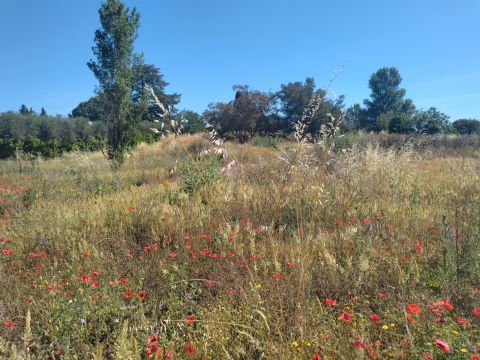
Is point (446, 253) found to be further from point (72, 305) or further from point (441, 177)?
point (441, 177)

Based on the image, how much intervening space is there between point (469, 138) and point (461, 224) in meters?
16.5

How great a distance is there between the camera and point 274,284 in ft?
7.75

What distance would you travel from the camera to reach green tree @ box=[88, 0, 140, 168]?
1410 cm

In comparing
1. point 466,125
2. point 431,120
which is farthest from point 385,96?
point 431,120

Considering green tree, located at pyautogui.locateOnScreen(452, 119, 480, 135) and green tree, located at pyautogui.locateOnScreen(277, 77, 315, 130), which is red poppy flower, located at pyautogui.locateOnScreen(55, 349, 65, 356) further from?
green tree, located at pyautogui.locateOnScreen(452, 119, 480, 135)

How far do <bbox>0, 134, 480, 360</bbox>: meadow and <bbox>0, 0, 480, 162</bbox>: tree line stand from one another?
106 centimetres

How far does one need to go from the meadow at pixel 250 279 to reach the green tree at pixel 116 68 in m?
9.99

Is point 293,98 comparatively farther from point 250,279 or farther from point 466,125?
point 250,279

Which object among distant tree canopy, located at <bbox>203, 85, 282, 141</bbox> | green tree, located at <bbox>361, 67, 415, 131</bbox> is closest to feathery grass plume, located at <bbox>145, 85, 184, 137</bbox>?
distant tree canopy, located at <bbox>203, 85, 282, 141</bbox>

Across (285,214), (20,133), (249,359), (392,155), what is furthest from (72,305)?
(20,133)

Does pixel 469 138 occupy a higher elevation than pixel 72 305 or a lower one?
higher

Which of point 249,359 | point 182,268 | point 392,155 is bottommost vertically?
point 249,359

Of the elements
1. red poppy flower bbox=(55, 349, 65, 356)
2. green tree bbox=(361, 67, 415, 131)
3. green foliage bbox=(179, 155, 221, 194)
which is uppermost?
green tree bbox=(361, 67, 415, 131)

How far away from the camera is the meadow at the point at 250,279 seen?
1.93 meters
